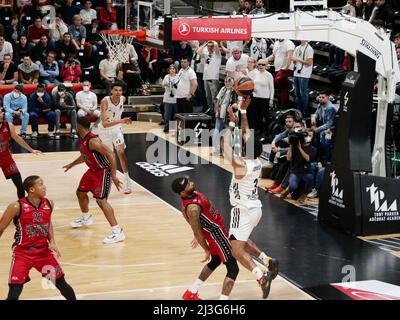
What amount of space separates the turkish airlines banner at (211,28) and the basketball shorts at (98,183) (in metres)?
2.27

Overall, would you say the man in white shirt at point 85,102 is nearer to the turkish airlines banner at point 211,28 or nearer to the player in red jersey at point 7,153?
the player in red jersey at point 7,153

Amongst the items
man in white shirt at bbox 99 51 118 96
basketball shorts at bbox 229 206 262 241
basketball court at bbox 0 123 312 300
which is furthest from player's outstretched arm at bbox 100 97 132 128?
man in white shirt at bbox 99 51 118 96

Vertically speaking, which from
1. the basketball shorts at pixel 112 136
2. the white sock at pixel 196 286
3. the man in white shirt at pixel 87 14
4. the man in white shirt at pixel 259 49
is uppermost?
the man in white shirt at pixel 87 14

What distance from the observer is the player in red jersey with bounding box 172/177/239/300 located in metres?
9.69

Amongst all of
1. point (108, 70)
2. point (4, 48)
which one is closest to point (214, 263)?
point (108, 70)

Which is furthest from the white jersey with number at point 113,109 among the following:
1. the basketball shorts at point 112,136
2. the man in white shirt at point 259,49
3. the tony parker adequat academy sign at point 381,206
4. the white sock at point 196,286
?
the man in white shirt at point 259,49

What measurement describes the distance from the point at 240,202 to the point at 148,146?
10.1 m

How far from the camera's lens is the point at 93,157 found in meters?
12.5

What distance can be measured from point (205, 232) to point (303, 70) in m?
9.90

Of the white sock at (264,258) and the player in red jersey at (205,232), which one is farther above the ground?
the player in red jersey at (205,232)

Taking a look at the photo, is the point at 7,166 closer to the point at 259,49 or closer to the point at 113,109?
the point at 113,109

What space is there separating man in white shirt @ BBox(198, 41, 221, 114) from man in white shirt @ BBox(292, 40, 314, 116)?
244 cm

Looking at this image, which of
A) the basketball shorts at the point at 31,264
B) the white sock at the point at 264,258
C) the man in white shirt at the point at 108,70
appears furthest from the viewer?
the man in white shirt at the point at 108,70

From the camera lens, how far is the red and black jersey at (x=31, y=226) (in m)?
8.96
